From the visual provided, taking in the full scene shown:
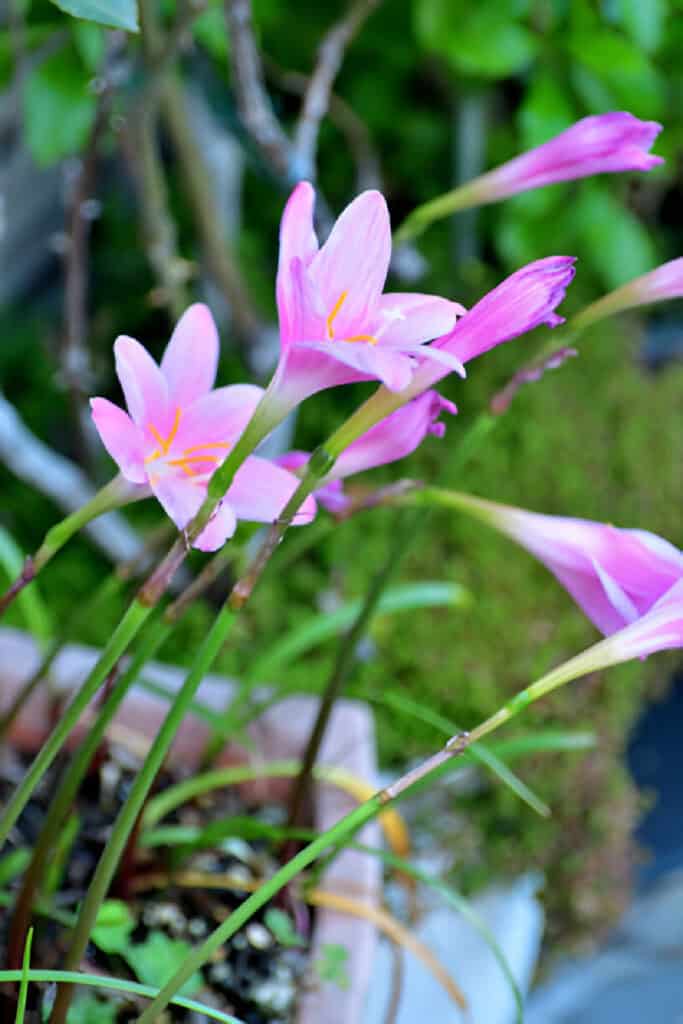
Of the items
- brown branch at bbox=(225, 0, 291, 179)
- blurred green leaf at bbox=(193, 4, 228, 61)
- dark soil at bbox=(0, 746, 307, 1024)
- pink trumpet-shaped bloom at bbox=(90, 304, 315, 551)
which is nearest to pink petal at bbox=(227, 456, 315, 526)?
pink trumpet-shaped bloom at bbox=(90, 304, 315, 551)

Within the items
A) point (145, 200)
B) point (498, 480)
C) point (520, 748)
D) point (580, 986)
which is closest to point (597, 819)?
point (580, 986)

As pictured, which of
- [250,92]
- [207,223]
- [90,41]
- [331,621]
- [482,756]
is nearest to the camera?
[482,756]

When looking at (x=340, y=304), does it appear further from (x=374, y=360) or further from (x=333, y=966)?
(x=333, y=966)

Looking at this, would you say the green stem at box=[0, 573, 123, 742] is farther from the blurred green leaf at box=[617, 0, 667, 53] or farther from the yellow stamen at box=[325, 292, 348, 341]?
the blurred green leaf at box=[617, 0, 667, 53]

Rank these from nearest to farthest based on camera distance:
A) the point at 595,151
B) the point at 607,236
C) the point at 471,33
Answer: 1. the point at 595,151
2. the point at 471,33
3. the point at 607,236

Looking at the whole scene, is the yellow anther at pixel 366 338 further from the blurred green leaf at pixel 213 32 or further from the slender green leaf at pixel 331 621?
the blurred green leaf at pixel 213 32

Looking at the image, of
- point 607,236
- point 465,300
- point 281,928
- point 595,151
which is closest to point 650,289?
point 595,151
